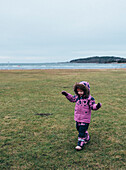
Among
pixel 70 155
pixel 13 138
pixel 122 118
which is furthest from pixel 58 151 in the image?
pixel 122 118

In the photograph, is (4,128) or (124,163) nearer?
(124,163)

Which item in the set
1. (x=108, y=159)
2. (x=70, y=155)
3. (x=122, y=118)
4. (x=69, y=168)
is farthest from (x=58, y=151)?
(x=122, y=118)

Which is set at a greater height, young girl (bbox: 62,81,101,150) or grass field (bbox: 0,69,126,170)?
young girl (bbox: 62,81,101,150)

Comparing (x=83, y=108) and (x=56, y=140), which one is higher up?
(x=83, y=108)

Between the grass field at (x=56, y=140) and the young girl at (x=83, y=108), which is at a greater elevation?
the young girl at (x=83, y=108)

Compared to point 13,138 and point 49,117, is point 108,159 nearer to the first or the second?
point 13,138

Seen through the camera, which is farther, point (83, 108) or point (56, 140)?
point (56, 140)

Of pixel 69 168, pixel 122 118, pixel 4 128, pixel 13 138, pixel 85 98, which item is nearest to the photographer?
pixel 69 168

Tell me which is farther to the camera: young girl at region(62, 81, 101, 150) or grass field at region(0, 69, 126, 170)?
young girl at region(62, 81, 101, 150)

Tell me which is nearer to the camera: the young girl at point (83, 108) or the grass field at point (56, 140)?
the grass field at point (56, 140)

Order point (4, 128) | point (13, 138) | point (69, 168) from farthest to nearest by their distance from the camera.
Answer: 1. point (4, 128)
2. point (13, 138)
3. point (69, 168)

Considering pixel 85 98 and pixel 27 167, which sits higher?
pixel 85 98

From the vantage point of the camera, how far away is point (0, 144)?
13.6 ft

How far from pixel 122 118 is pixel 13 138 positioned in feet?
10.9
